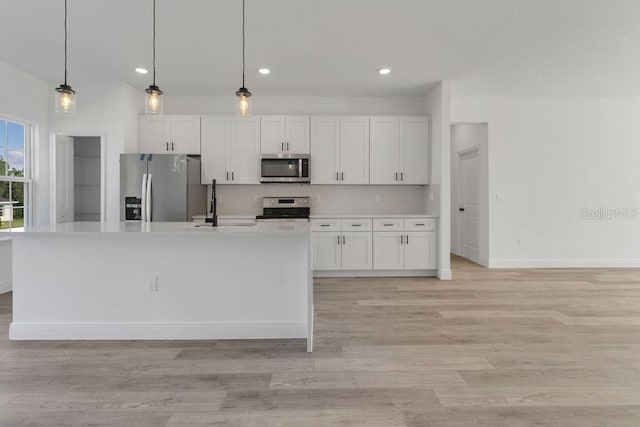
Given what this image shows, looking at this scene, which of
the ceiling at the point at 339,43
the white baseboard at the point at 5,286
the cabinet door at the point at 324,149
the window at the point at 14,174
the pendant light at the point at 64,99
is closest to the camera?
the pendant light at the point at 64,99

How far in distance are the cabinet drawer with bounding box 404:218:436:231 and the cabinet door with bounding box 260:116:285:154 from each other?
7.09ft

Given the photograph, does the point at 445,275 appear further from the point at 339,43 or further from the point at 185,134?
the point at 185,134

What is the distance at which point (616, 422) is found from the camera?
1784 millimetres

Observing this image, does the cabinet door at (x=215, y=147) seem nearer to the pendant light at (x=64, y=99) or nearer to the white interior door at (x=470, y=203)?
the pendant light at (x=64, y=99)

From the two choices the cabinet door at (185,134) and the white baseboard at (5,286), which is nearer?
the white baseboard at (5,286)

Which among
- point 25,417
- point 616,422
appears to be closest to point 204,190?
point 25,417

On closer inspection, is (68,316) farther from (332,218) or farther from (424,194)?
(424,194)

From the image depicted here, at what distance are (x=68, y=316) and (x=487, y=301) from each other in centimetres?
400

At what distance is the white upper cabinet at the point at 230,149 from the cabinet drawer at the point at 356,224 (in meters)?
1.54

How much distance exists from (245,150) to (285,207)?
1.05m

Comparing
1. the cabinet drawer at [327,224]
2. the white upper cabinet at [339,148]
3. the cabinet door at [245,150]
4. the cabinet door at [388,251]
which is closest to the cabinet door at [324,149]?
the white upper cabinet at [339,148]

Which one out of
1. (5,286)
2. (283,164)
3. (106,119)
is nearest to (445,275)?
(283,164)

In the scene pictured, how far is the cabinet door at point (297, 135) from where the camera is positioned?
538 centimetres

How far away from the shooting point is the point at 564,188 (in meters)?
5.88
